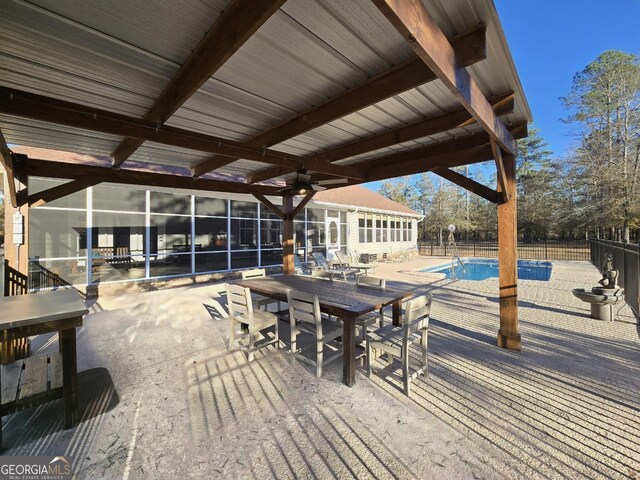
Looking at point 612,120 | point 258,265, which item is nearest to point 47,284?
point 258,265

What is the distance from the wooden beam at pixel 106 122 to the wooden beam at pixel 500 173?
115 inches

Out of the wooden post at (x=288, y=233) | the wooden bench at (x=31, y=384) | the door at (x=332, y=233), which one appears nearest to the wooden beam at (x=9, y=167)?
the wooden bench at (x=31, y=384)

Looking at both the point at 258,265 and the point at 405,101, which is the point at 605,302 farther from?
the point at 258,265

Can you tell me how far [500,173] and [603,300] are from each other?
3.37m

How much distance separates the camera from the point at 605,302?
15.4 ft

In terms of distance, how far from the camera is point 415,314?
8.77 feet

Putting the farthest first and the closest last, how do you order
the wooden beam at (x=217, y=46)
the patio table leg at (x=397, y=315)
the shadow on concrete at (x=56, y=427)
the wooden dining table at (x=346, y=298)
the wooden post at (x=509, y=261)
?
the patio table leg at (x=397, y=315)
the wooden post at (x=509, y=261)
the wooden dining table at (x=346, y=298)
the shadow on concrete at (x=56, y=427)
the wooden beam at (x=217, y=46)

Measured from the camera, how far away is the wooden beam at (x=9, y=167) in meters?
3.10

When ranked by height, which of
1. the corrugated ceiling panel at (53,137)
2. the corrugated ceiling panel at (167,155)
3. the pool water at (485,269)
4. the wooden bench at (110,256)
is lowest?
the pool water at (485,269)

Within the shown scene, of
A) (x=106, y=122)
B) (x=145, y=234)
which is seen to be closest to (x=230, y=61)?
(x=106, y=122)

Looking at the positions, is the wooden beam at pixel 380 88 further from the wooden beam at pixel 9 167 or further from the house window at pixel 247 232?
the house window at pixel 247 232

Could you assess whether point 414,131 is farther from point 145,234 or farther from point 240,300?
point 145,234

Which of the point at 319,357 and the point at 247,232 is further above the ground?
the point at 247,232

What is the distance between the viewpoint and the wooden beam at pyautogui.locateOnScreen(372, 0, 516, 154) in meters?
1.28
